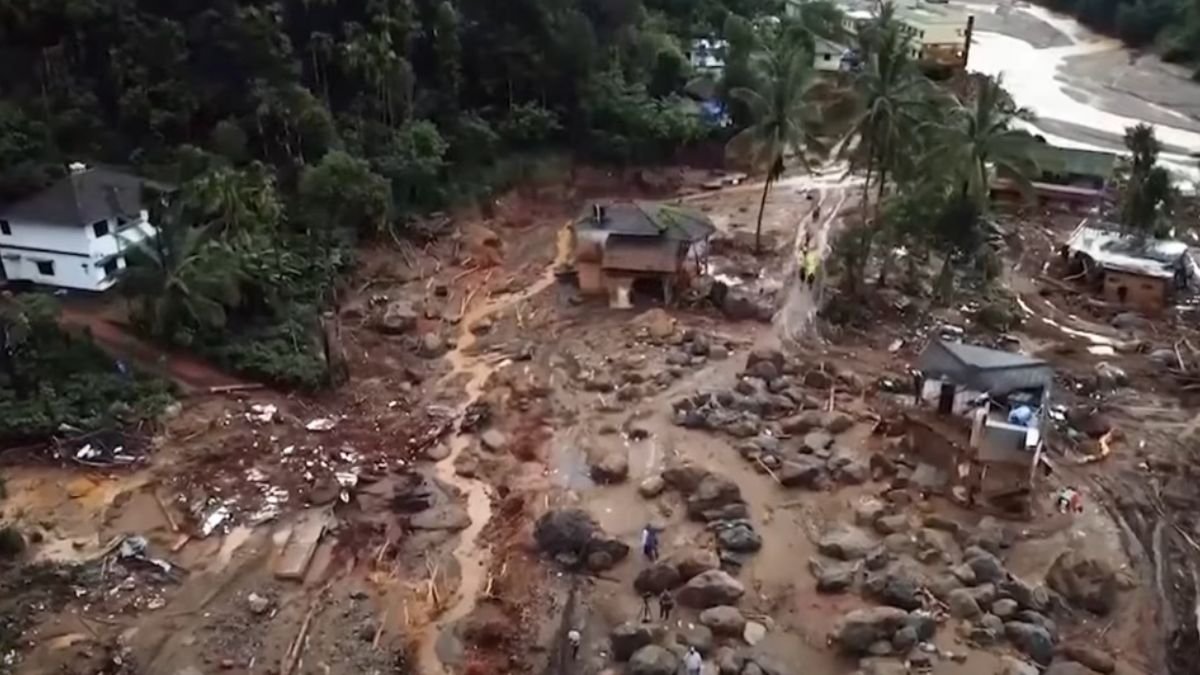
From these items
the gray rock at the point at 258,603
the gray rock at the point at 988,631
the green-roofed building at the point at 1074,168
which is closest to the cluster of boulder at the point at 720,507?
the gray rock at the point at 988,631

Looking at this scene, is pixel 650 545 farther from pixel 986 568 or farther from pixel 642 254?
pixel 642 254

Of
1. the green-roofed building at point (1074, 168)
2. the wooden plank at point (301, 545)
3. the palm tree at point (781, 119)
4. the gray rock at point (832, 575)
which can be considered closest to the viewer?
the gray rock at point (832, 575)

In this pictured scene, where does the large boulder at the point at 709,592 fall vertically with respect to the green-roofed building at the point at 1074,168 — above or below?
below

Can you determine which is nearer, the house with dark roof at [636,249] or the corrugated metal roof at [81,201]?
the corrugated metal roof at [81,201]

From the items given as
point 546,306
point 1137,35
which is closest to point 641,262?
point 546,306

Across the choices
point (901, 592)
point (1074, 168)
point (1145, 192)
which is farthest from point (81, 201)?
point (1074, 168)

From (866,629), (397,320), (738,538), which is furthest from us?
(397,320)

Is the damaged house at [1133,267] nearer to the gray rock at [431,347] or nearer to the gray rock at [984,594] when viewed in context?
the gray rock at [984,594]

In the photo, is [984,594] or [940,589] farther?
[940,589]
